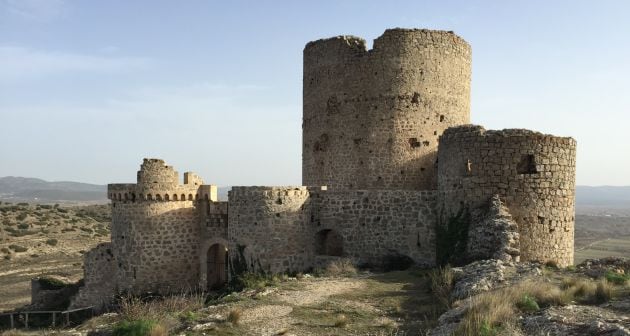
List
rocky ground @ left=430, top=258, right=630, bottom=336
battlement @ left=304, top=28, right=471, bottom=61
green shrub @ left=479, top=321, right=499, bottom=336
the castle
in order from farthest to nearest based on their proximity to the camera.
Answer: battlement @ left=304, top=28, right=471, bottom=61 → the castle → rocky ground @ left=430, top=258, right=630, bottom=336 → green shrub @ left=479, top=321, right=499, bottom=336

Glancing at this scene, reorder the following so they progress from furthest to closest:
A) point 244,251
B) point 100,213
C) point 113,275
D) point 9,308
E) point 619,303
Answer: point 100,213, point 9,308, point 113,275, point 244,251, point 619,303

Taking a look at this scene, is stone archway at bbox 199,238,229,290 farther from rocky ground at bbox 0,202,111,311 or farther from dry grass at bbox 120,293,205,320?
rocky ground at bbox 0,202,111,311

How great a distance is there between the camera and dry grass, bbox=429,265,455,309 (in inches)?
417

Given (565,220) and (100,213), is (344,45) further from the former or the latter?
(100,213)

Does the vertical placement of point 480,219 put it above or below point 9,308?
above

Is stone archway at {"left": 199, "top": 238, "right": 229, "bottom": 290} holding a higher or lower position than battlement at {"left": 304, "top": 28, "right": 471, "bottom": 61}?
lower

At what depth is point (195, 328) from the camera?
30.7 feet

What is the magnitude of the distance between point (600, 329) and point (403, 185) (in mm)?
13543

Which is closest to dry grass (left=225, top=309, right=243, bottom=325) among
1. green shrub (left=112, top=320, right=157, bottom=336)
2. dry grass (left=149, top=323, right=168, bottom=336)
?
dry grass (left=149, top=323, right=168, bottom=336)

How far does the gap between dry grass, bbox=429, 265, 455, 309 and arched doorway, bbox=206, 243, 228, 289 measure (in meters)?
10.2

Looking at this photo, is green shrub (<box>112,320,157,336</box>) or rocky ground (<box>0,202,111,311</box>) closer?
green shrub (<box>112,320,157,336</box>)

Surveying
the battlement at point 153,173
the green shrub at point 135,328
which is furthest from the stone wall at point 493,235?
the battlement at point 153,173

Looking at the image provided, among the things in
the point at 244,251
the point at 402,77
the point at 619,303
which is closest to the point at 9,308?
the point at 244,251

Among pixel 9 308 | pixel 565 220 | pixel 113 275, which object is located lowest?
pixel 9 308
